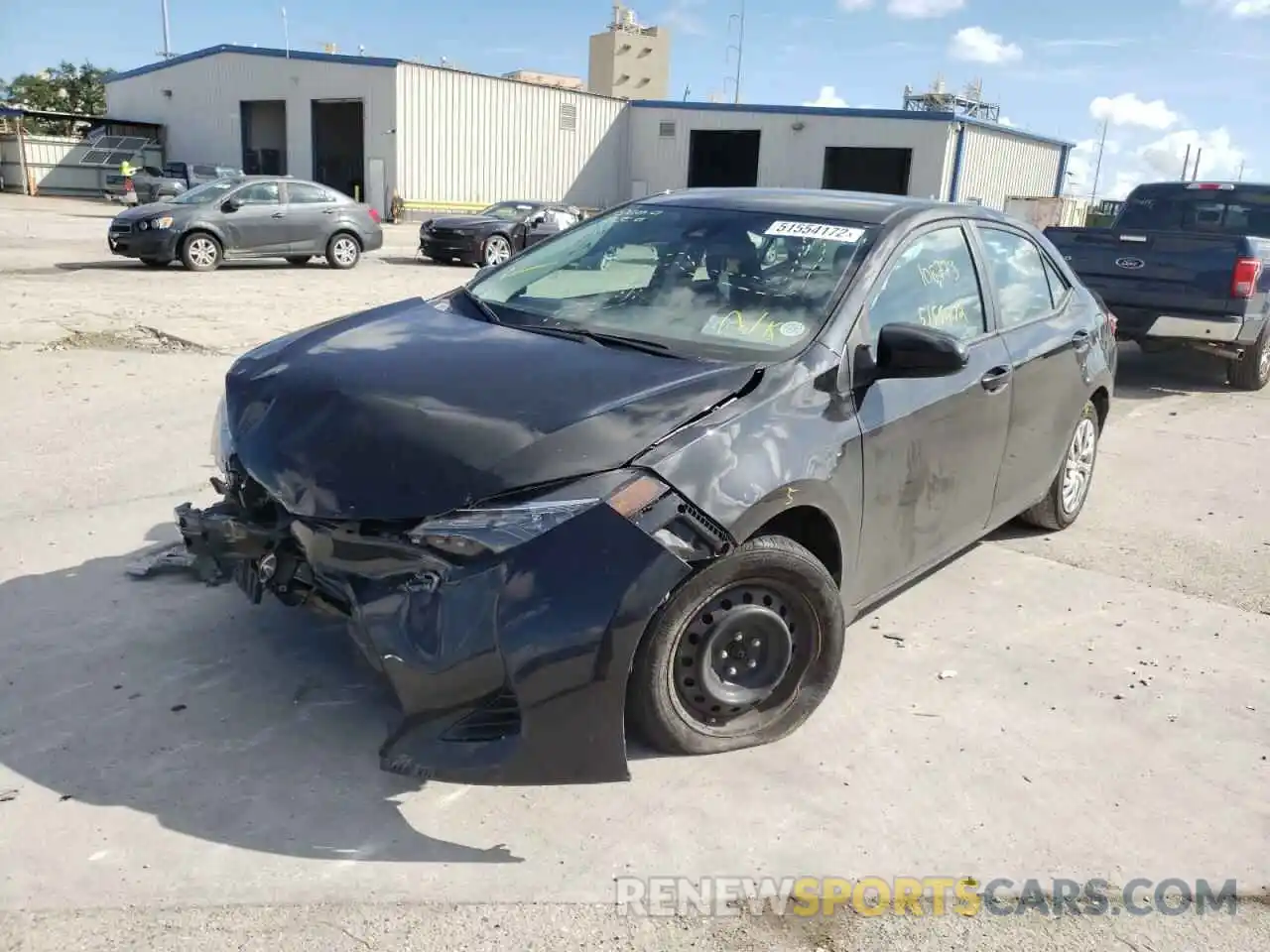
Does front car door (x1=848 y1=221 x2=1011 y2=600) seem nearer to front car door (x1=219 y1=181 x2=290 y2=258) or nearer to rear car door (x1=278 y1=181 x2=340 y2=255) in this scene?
front car door (x1=219 y1=181 x2=290 y2=258)

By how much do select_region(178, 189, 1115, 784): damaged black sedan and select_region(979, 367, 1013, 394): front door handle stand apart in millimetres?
23

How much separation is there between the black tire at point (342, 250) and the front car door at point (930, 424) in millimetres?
15987

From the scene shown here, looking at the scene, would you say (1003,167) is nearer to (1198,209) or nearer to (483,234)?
(483,234)

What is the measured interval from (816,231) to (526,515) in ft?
6.21

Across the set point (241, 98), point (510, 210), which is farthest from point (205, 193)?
point (241, 98)

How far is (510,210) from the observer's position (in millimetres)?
21656

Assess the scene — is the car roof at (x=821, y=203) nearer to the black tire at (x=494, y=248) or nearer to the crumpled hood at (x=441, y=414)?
the crumpled hood at (x=441, y=414)

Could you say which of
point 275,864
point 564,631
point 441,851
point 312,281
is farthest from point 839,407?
point 312,281

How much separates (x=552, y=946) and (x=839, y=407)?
1835 mm

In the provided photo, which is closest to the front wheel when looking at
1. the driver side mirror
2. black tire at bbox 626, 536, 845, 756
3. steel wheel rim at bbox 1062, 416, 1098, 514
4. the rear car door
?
the rear car door

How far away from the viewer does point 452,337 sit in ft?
11.9

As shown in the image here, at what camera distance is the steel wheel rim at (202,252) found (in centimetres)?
1644

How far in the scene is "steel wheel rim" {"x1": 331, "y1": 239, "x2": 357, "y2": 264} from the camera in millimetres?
18578

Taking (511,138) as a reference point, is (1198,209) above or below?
below
